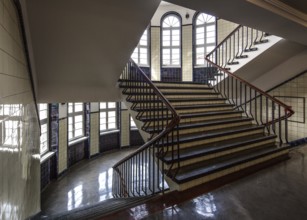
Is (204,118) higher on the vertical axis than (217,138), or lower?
higher

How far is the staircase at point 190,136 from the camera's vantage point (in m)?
2.92

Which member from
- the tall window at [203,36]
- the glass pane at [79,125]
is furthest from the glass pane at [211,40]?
the glass pane at [79,125]

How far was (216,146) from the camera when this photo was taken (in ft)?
11.7

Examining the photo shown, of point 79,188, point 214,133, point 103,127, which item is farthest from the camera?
point 103,127

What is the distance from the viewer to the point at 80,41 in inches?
116

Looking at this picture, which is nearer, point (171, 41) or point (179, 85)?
point (179, 85)

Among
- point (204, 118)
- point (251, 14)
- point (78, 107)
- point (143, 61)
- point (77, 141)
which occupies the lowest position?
point (77, 141)

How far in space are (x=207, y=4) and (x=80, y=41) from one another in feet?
5.79

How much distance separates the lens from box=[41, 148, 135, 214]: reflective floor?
493cm

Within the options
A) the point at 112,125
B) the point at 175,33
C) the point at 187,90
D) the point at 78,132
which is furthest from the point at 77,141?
the point at 175,33

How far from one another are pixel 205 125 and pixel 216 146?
510mm

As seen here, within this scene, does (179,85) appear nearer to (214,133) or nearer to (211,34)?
(214,133)

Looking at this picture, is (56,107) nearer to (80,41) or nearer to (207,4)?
(80,41)

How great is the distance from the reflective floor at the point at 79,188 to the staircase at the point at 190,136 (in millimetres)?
605
